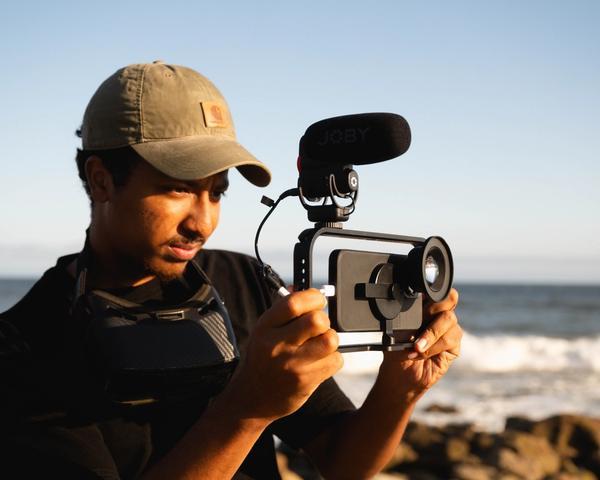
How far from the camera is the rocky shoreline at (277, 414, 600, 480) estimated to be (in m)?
5.59

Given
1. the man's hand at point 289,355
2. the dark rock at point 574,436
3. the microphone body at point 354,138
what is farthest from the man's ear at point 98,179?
the dark rock at point 574,436

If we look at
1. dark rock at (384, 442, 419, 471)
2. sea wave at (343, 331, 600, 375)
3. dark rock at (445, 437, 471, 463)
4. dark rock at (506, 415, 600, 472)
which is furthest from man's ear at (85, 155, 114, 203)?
sea wave at (343, 331, 600, 375)

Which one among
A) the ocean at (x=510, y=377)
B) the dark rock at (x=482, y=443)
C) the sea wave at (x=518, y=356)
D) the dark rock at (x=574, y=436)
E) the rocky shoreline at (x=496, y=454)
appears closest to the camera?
the rocky shoreline at (x=496, y=454)

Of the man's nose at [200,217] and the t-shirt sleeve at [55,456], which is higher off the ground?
the man's nose at [200,217]

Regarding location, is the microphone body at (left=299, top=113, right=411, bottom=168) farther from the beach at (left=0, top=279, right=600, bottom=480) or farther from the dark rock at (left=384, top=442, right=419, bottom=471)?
the dark rock at (left=384, top=442, right=419, bottom=471)

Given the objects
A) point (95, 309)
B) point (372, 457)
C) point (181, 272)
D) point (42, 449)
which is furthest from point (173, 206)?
point (372, 457)

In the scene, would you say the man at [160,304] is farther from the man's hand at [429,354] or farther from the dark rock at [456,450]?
the dark rock at [456,450]

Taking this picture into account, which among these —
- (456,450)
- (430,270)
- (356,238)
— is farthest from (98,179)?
(456,450)

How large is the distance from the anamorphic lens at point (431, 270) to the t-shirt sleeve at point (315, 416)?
64cm

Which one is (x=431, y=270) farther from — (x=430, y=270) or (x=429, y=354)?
(x=429, y=354)

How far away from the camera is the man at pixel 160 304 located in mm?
1864

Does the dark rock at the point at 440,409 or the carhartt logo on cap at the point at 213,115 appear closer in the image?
the carhartt logo on cap at the point at 213,115

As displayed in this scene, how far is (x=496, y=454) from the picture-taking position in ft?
19.1

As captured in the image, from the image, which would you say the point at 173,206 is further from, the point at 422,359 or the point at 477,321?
the point at 477,321
